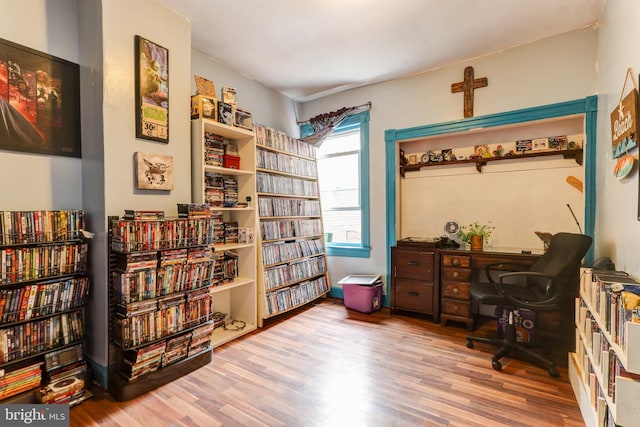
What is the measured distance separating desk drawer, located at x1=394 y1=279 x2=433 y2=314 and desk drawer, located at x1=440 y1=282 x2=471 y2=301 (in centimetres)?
14

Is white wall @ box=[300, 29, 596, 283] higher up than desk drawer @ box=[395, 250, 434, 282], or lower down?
higher up

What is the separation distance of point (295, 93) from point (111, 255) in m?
2.96

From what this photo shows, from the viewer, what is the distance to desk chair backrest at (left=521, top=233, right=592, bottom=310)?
6.87 feet

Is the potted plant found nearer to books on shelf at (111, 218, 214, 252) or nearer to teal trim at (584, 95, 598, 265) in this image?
teal trim at (584, 95, 598, 265)

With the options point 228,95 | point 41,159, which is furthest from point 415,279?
point 41,159

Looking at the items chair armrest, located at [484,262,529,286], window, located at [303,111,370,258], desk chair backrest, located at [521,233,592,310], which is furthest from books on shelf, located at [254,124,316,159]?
desk chair backrest, located at [521,233,592,310]

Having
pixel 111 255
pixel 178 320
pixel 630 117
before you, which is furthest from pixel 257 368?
pixel 630 117

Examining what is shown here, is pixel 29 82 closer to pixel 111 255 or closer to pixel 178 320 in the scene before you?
pixel 111 255

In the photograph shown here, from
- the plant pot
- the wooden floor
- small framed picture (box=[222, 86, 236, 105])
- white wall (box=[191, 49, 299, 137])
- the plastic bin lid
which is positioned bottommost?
the wooden floor

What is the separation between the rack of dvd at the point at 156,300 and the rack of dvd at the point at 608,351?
7.64ft

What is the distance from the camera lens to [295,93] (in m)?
4.00

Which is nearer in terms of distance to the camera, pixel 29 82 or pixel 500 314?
pixel 29 82

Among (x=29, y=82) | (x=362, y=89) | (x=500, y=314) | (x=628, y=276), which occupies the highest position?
(x=362, y=89)

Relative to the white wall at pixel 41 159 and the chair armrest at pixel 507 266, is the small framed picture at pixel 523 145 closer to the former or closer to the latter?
the chair armrest at pixel 507 266
